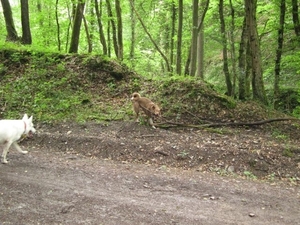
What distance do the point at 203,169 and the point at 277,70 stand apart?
973 centimetres

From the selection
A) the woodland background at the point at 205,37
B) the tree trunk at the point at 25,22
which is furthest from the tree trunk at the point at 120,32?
the tree trunk at the point at 25,22

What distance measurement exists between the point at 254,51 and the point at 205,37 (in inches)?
320

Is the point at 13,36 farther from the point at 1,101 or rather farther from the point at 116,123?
the point at 116,123

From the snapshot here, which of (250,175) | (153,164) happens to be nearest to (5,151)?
(153,164)

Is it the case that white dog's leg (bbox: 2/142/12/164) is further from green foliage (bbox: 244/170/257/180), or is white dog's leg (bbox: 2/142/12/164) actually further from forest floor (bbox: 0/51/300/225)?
green foliage (bbox: 244/170/257/180)

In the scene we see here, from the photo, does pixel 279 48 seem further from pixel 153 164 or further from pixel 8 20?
pixel 8 20

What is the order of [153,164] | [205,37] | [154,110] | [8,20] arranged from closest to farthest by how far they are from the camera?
[153,164] < [154,110] < [8,20] < [205,37]

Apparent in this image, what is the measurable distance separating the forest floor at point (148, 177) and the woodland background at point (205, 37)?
13.7ft

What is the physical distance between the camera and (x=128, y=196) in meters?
5.91

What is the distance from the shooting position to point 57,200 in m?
5.58

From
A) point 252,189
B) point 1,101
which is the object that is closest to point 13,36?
point 1,101

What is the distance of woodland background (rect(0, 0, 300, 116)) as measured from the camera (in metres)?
14.0

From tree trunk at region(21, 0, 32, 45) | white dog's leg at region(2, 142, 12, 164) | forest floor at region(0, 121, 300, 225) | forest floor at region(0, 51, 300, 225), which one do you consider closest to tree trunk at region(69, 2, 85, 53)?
tree trunk at region(21, 0, 32, 45)

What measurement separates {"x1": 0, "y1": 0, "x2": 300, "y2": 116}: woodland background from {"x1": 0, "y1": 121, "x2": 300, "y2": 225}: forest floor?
4163mm
